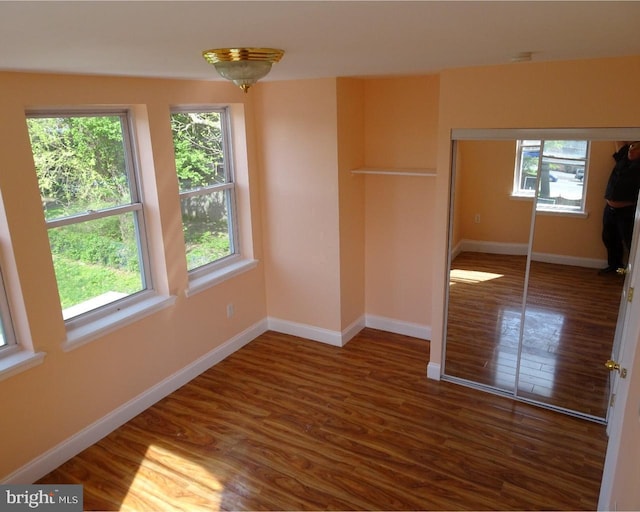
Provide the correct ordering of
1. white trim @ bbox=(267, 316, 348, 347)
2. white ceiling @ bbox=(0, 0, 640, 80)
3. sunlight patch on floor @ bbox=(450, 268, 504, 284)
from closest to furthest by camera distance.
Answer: white ceiling @ bbox=(0, 0, 640, 80) < sunlight patch on floor @ bbox=(450, 268, 504, 284) < white trim @ bbox=(267, 316, 348, 347)

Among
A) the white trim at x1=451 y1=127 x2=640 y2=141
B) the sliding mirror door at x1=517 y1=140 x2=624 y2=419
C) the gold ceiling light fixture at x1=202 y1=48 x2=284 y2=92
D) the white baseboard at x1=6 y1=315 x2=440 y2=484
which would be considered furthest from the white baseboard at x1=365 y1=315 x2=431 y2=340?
the gold ceiling light fixture at x1=202 y1=48 x2=284 y2=92

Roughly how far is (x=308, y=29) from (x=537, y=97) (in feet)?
6.68

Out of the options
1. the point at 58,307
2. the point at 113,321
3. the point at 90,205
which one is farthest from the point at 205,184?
the point at 58,307

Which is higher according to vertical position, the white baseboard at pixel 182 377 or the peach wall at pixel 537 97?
the peach wall at pixel 537 97

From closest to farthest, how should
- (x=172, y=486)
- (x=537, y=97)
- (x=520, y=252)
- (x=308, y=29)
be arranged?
(x=308, y=29) < (x=172, y=486) < (x=537, y=97) < (x=520, y=252)

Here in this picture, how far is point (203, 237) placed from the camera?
158 inches

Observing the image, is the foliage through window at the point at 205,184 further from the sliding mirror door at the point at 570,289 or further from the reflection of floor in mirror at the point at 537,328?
the sliding mirror door at the point at 570,289

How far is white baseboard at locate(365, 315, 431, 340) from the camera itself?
14.6 ft

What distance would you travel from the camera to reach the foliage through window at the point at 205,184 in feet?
12.2

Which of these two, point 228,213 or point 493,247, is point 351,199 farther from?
point 493,247

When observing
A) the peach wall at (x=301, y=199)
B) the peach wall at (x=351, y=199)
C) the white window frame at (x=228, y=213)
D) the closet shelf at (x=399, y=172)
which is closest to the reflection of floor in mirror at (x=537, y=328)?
the closet shelf at (x=399, y=172)

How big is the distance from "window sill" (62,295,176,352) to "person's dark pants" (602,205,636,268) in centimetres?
296

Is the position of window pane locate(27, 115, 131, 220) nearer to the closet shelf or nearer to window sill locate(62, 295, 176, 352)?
window sill locate(62, 295, 176, 352)

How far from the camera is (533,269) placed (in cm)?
327
